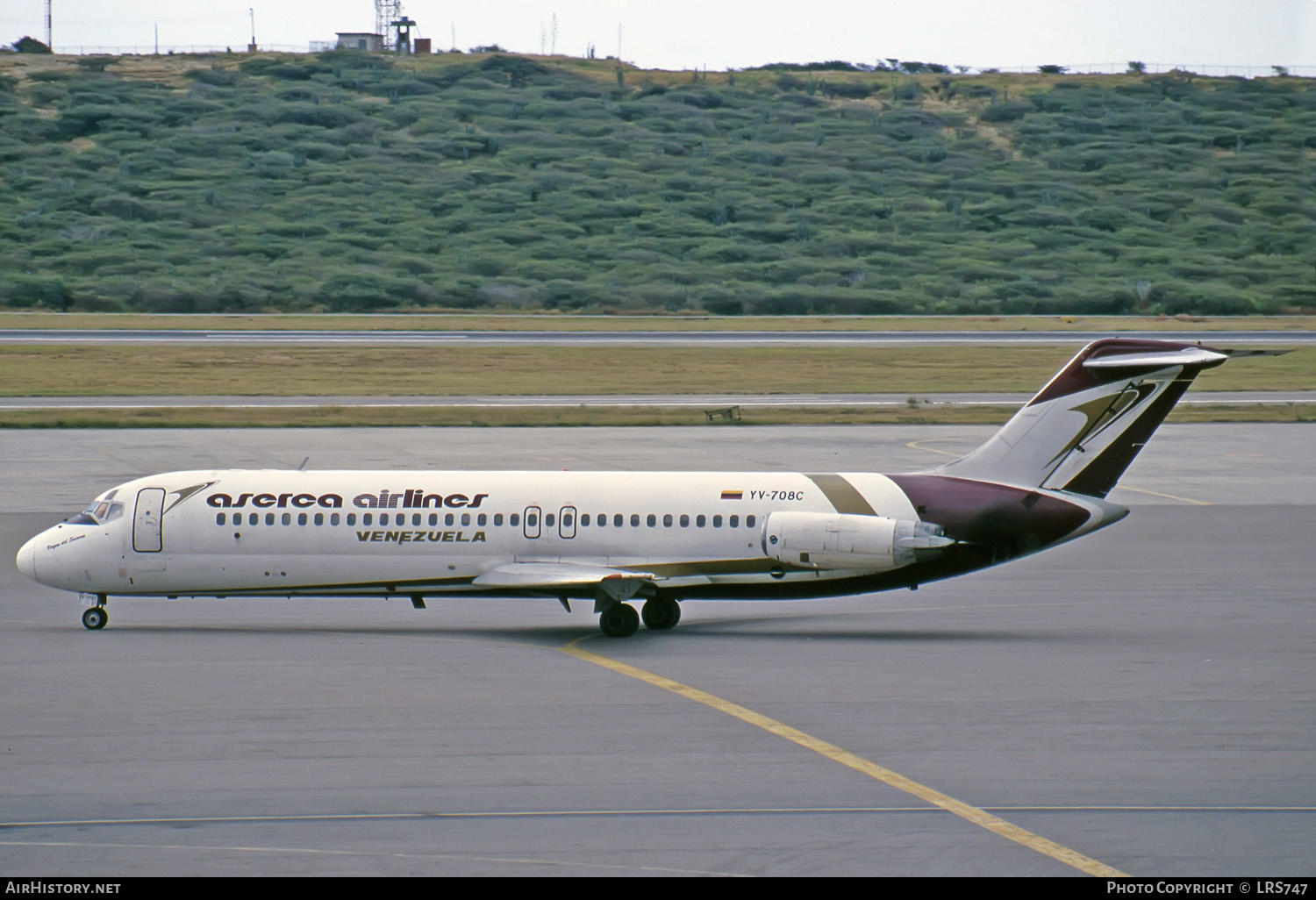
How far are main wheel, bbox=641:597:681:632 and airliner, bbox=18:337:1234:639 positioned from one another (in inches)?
0.9

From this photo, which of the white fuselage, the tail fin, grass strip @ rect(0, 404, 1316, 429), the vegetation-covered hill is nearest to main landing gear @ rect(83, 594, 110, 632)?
the white fuselage

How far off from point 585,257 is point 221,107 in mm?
58976

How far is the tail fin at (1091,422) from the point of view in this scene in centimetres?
2758

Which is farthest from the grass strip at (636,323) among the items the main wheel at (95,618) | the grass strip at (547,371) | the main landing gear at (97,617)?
the main wheel at (95,618)

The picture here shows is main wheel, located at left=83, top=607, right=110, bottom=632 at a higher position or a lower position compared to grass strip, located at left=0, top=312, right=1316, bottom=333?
lower

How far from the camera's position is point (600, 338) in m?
98.4

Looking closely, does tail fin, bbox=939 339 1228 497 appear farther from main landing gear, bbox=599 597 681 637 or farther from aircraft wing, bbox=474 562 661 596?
aircraft wing, bbox=474 562 661 596

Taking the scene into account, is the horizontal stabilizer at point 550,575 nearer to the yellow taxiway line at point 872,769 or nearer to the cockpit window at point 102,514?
the yellow taxiway line at point 872,769

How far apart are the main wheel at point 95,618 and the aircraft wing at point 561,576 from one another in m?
6.95

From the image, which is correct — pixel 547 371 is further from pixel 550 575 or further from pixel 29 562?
pixel 550 575

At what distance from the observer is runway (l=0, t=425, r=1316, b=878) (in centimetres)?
1552

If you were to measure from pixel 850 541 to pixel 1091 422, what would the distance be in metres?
5.00

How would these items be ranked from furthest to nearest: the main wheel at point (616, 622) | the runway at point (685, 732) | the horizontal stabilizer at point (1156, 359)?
the main wheel at point (616, 622)
the horizontal stabilizer at point (1156, 359)
the runway at point (685, 732)

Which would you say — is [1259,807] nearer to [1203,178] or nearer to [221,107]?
[1203,178]
